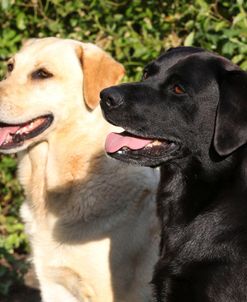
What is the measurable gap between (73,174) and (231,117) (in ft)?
4.37

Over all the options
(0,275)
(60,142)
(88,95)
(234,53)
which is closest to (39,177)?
(60,142)

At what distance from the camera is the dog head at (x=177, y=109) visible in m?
3.56

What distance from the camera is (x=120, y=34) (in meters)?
5.94

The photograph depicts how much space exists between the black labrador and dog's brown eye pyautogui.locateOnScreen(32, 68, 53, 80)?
2.86 feet

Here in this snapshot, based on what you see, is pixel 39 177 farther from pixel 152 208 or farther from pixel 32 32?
pixel 32 32

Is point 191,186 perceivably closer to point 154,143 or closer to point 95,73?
point 154,143

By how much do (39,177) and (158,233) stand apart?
0.82 metres

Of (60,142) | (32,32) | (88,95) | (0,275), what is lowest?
(0,275)

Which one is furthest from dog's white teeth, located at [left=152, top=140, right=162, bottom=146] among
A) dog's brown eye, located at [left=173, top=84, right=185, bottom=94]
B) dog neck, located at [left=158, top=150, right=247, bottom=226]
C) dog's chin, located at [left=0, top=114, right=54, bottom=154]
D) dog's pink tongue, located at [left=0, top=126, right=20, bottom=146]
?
dog's pink tongue, located at [left=0, top=126, right=20, bottom=146]

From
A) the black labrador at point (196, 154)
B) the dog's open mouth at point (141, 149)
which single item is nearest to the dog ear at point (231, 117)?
the black labrador at point (196, 154)

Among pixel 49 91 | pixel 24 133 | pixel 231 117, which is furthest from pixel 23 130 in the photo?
pixel 231 117

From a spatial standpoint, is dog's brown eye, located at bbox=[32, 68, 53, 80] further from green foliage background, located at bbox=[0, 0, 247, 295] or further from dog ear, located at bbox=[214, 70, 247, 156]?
green foliage background, located at bbox=[0, 0, 247, 295]

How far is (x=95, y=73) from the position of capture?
4410 mm

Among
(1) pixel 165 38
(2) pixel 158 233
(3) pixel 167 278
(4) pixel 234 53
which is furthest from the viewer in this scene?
(1) pixel 165 38
